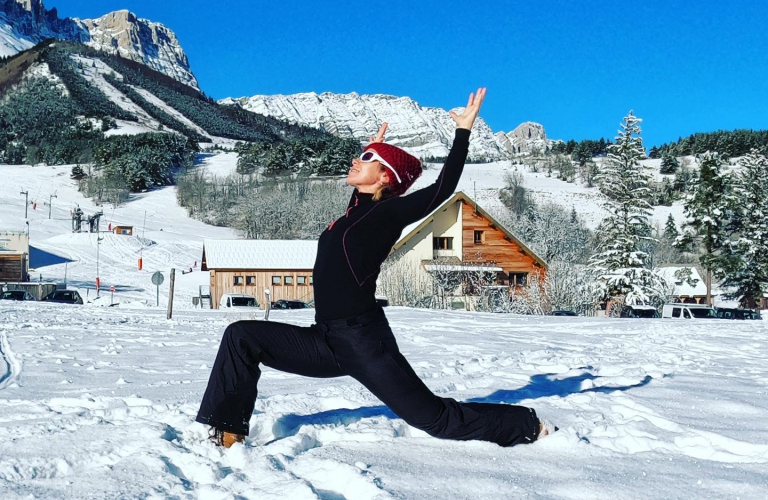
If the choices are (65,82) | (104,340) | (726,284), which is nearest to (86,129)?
(65,82)

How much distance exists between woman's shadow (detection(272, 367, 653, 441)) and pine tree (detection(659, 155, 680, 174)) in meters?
113

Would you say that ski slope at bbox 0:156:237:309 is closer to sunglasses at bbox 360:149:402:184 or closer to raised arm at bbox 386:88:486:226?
sunglasses at bbox 360:149:402:184

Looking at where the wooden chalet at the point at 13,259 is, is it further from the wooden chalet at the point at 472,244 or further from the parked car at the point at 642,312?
the parked car at the point at 642,312

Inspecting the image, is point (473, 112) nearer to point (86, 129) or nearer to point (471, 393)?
point (471, 393)

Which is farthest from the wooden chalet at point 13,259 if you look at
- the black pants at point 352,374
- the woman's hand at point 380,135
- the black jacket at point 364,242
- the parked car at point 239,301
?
the black jacket at point 364,242

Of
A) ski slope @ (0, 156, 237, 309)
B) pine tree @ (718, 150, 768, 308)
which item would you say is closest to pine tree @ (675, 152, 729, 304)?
pine tree @ (718, 150, 768, 308)

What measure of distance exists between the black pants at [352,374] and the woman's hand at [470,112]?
0.96m

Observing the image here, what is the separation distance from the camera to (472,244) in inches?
1709

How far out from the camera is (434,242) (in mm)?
43750

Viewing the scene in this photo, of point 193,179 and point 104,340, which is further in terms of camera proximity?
point 193,179

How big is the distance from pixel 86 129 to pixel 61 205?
2067 inches

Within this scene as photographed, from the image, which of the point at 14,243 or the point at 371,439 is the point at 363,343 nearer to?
the point at 371,439

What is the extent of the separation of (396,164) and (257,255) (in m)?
45.2

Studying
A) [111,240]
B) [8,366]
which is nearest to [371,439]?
[8,366]
